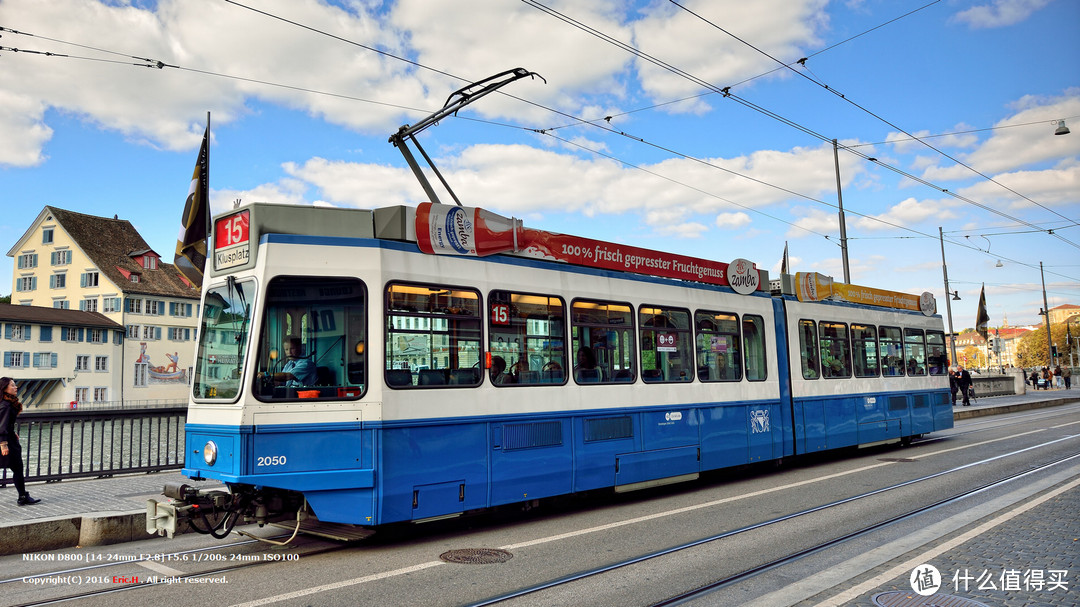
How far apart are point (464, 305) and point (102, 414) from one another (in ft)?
24.1

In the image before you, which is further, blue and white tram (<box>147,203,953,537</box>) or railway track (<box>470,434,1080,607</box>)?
blue and white tram (<box>147,203,953,537</box>)

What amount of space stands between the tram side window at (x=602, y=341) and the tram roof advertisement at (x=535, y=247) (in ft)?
1.88

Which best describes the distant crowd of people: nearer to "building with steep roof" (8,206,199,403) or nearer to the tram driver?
the tram driver

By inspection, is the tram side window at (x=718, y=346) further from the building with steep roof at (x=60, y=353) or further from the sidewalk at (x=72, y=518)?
the building with steep roof at (x=60, y=353)

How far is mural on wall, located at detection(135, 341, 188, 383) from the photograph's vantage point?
61.0 metres

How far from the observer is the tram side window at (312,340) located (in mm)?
6879

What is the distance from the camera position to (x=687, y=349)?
10.7 m

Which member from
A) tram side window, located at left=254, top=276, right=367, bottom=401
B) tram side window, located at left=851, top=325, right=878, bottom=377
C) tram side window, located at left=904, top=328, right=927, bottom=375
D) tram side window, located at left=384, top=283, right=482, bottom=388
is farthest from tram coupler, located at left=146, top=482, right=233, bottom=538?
tram side window, located at left=904, top=328, right=927, bottom=375

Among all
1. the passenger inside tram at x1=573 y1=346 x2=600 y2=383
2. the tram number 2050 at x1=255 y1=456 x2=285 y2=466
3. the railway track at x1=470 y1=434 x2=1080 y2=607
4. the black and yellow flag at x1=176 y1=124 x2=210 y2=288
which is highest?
the black and yellow flag at x1=176 y1=124 x2=210 y2=288

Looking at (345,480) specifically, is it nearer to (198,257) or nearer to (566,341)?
(566,341)

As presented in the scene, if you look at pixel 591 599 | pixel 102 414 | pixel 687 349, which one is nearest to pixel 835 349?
pixel 687 349

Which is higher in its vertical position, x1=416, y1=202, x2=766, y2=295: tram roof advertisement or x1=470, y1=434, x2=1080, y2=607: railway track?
x1=416, y1=202, x2=766, y2=295: tram roof advertisement

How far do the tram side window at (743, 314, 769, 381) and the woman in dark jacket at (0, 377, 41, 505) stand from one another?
395 inches

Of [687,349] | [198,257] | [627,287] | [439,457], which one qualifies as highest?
[198,257]
